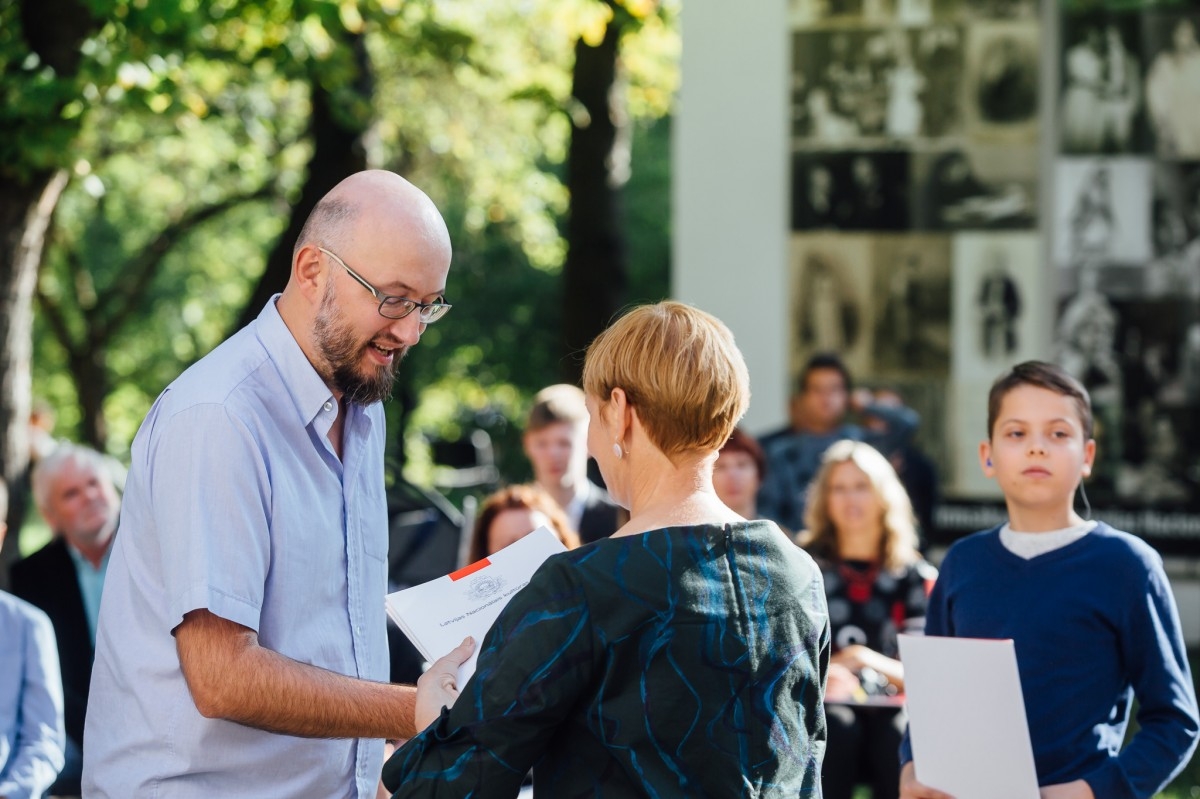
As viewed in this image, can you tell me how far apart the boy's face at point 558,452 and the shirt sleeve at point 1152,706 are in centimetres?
349

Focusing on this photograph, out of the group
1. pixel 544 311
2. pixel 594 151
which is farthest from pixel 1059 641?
pixel 544 311

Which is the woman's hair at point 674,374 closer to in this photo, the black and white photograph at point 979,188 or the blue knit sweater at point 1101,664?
the blue knit sweater at point 1101,664

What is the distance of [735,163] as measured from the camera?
9.73m

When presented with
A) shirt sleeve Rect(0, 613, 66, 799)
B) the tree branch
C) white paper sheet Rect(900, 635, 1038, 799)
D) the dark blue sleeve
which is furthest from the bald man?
the tree branch

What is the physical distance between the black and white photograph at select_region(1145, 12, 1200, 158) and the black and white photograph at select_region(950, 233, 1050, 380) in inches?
42.7

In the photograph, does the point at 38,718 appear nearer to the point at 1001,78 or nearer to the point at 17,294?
the point at 17,294

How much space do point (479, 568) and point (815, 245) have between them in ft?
24.3

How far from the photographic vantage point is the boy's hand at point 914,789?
335cm

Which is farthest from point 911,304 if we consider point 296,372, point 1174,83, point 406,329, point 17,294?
point 296,372

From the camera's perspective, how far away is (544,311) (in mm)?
27156

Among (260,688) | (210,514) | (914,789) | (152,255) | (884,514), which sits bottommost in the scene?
(914,789)

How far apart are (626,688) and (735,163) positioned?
312 inches

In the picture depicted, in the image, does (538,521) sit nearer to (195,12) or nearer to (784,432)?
(784,432)

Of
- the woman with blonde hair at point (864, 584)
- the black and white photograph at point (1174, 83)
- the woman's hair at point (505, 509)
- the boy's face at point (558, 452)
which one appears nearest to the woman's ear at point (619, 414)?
the woman with blonde hair at point (864, 584)
